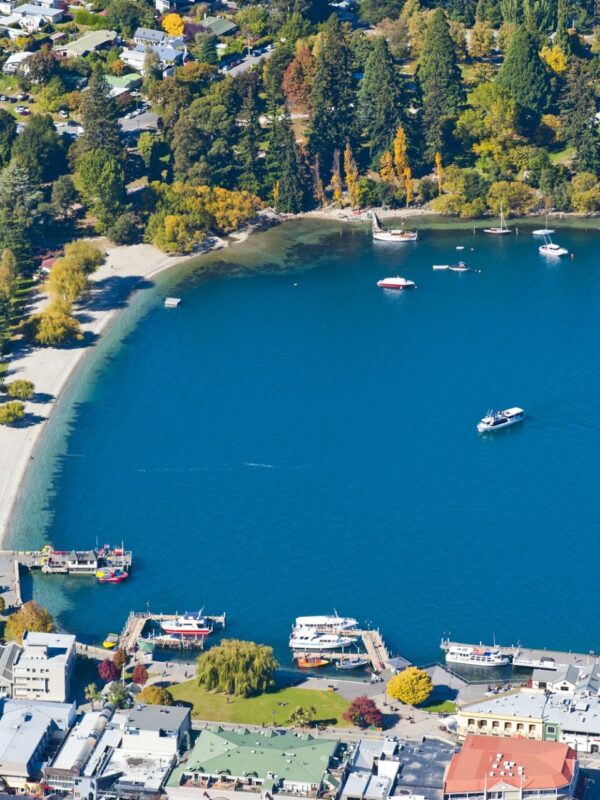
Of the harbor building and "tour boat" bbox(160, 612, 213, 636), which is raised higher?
"tour boat" bbox(160, 612, 213, 636)

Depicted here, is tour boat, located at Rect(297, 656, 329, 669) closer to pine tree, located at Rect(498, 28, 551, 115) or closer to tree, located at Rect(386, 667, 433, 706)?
tree, located at Rect(386, 667, 433, 706)

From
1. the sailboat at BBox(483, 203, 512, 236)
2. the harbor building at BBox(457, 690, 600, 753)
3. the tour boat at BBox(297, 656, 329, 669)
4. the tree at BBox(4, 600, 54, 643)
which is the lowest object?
the harbor building at BBox(457, 690, 600, 753)

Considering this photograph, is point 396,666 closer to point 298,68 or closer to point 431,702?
point 431,702

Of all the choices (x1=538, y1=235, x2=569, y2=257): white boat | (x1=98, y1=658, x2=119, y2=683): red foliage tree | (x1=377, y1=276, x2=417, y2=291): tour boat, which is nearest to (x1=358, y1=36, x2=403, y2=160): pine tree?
(x1=538, y1=235, x2=569, y2=257): white boat

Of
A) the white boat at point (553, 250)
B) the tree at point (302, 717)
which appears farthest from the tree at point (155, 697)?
the white boat at point (553, 250)

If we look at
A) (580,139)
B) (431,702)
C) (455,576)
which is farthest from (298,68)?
(431,702)

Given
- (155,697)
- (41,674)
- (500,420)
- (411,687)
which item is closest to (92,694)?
(41,674)

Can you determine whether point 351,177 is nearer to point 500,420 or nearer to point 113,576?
point 500,420

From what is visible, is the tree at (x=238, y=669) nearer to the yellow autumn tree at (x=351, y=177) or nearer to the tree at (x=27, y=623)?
the tree at (x=27, y=623)

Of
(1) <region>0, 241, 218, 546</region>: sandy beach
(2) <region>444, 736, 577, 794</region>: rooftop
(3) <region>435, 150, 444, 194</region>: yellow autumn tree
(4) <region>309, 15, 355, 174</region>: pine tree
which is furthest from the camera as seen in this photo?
(4) <region>309, 15, 355, 174</region>: pine tree
